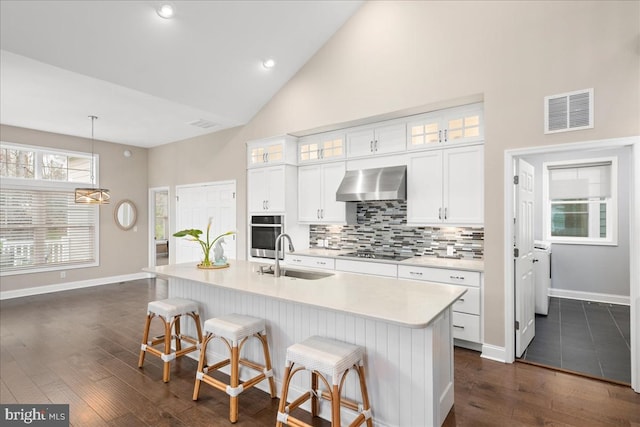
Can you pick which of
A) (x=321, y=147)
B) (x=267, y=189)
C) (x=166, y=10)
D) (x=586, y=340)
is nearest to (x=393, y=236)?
(x=321, y=147)

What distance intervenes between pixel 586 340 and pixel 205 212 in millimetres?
6061

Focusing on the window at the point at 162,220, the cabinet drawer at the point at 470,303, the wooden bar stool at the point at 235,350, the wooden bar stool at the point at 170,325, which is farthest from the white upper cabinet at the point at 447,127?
the window at the point at 162,220

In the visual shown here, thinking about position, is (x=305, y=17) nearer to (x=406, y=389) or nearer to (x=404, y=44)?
(x=404, y=44)

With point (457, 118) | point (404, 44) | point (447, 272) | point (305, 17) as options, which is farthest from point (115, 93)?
point (447, 272)

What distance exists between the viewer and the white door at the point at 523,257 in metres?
3.26

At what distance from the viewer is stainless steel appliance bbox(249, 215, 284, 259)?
5.12 metres

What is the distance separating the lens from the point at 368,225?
4.80 m

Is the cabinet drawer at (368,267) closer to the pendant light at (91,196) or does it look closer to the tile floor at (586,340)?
the tile floor at (586,340)

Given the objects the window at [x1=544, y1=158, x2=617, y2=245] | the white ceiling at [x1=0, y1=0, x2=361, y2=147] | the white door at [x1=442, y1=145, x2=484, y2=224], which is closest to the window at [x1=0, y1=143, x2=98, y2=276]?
the white ceiling at [x1=0, y1=0, x2=361, y2=147]

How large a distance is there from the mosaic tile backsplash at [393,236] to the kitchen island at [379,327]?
5.87 feet

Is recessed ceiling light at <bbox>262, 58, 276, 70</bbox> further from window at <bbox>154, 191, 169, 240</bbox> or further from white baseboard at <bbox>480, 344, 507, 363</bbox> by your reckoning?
window at <bbox>154, 191, 169, 240</bbox>

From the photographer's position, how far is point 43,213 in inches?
243

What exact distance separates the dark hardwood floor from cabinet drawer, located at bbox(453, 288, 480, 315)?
44 cm

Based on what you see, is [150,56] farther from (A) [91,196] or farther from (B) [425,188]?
(B) [425,188]
